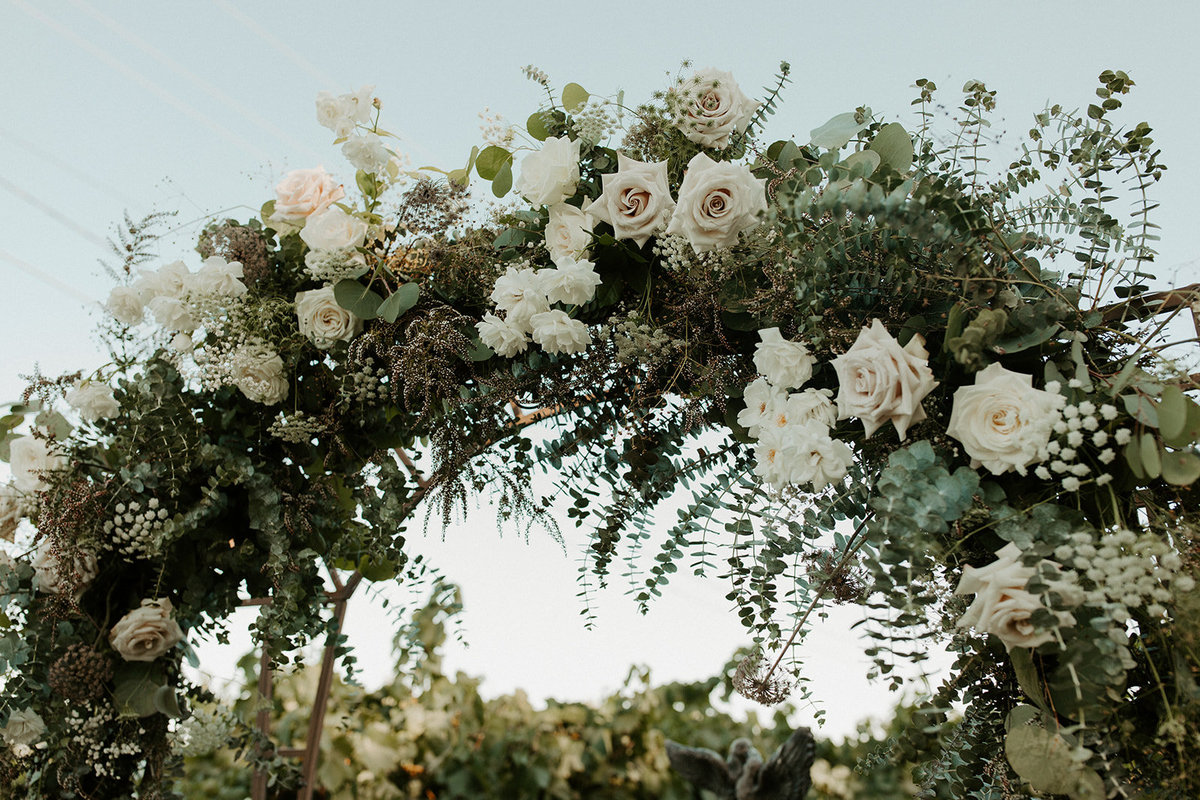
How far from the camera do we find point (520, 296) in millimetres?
1343

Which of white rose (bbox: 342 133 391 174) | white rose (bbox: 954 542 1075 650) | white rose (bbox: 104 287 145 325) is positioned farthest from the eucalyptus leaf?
white rose (bbox: 104 287 145 325)

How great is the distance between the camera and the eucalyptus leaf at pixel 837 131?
1.29 metres

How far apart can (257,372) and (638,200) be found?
2.73ft

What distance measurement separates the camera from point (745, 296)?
1258mm

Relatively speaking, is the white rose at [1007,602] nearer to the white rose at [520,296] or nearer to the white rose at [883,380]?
the white rose at [883,380]

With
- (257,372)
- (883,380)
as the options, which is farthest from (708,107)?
(257,372)

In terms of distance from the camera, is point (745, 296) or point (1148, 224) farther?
point (745, 296)

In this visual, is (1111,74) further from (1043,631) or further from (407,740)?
(407,740)

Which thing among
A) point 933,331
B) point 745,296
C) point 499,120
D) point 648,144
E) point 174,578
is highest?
point 499,120

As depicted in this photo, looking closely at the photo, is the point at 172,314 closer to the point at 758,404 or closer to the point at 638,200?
the point at 638,200

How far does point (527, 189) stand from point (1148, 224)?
92 cm

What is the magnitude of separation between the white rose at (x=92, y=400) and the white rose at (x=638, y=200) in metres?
1.15

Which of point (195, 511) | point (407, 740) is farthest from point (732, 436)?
point (407, 740)

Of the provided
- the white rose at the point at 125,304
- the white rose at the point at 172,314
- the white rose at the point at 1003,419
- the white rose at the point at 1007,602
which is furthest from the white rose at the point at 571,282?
the white rose at the point at 125,304
